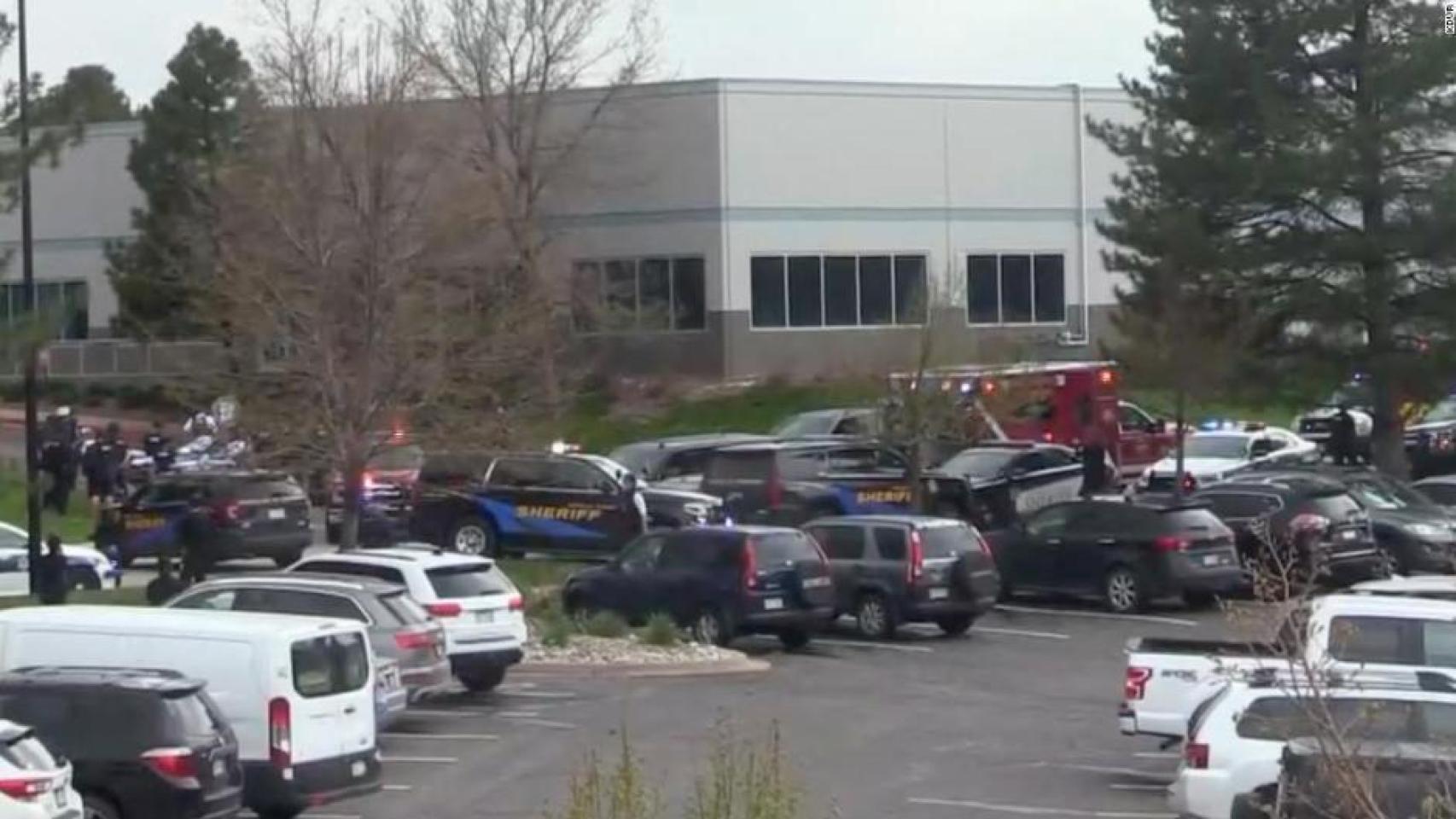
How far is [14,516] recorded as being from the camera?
51.9 meters

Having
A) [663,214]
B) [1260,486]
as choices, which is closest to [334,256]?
[1260,486]

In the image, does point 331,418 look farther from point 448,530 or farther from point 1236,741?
point 1236,741

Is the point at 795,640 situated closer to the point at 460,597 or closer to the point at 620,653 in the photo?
the point at 620,653

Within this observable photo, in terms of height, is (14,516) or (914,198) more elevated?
(914,198)

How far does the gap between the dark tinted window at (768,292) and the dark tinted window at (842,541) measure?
35.5 metres

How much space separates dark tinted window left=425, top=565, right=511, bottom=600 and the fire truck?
20.8 m

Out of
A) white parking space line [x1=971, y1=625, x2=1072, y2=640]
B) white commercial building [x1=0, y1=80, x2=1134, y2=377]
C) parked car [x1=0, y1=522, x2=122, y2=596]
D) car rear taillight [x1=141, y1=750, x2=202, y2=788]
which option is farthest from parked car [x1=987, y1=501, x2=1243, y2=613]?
white commercial building [x1=0, y1=80, x2=1134, y2=377]

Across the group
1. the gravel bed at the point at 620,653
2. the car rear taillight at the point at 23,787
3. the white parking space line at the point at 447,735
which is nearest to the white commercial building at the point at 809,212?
the gravel bed at the point at 620,653

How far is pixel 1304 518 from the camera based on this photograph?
3762cm

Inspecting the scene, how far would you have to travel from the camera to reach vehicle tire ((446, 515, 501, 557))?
40.6m

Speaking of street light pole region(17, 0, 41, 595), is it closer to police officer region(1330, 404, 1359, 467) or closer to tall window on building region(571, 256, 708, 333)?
police officer region(1330, 404, 1359, 467)

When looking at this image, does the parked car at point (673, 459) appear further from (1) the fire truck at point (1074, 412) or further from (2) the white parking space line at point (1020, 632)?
(2) the white parking space line at point (1020, 632)

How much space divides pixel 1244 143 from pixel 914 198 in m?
23.2

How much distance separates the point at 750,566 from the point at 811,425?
73.8ft
